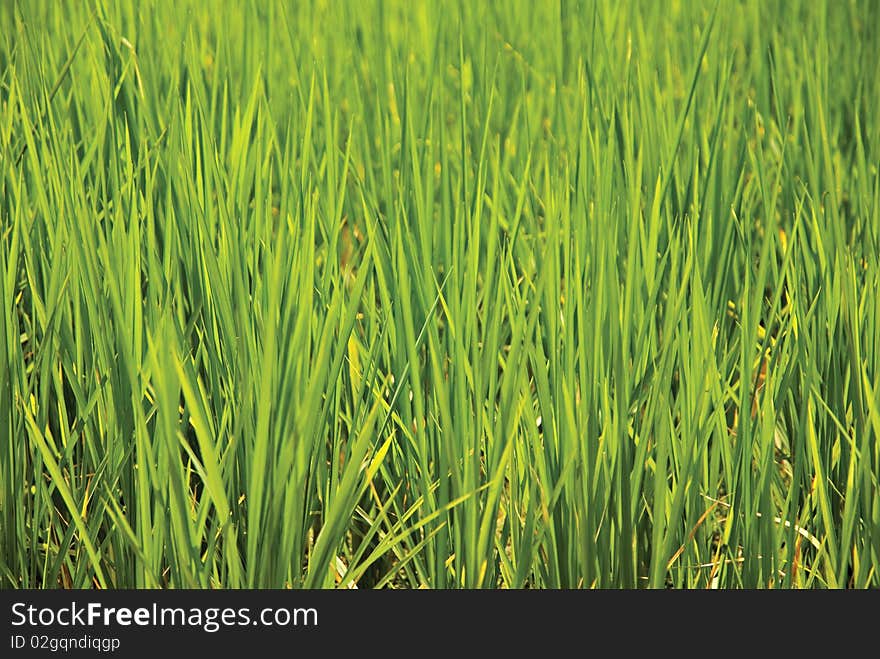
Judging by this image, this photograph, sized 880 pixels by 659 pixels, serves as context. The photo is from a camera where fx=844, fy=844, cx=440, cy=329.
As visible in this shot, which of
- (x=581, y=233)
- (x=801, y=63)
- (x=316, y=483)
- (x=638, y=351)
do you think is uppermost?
(x=801, y=63)

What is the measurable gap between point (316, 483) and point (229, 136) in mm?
532

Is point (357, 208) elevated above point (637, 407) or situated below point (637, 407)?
above

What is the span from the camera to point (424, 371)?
95 centimetres

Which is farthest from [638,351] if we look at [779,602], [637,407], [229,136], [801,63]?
[801,63]

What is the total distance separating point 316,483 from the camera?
900 millimetres

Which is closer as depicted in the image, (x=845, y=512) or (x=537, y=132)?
(x=845, y=512)

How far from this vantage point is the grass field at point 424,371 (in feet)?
2.73

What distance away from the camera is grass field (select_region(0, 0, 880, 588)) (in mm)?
831

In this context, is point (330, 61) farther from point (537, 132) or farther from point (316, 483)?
point (316, 483)

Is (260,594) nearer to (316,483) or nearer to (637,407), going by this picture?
(316,483)

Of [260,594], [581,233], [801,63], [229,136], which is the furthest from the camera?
[801,63]

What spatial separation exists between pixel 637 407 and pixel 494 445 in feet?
0.57

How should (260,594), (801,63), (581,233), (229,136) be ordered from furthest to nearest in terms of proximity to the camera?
(801,63) → (229,136) → (581,233) → (260,594)

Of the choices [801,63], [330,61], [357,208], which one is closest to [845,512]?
[357,208]
